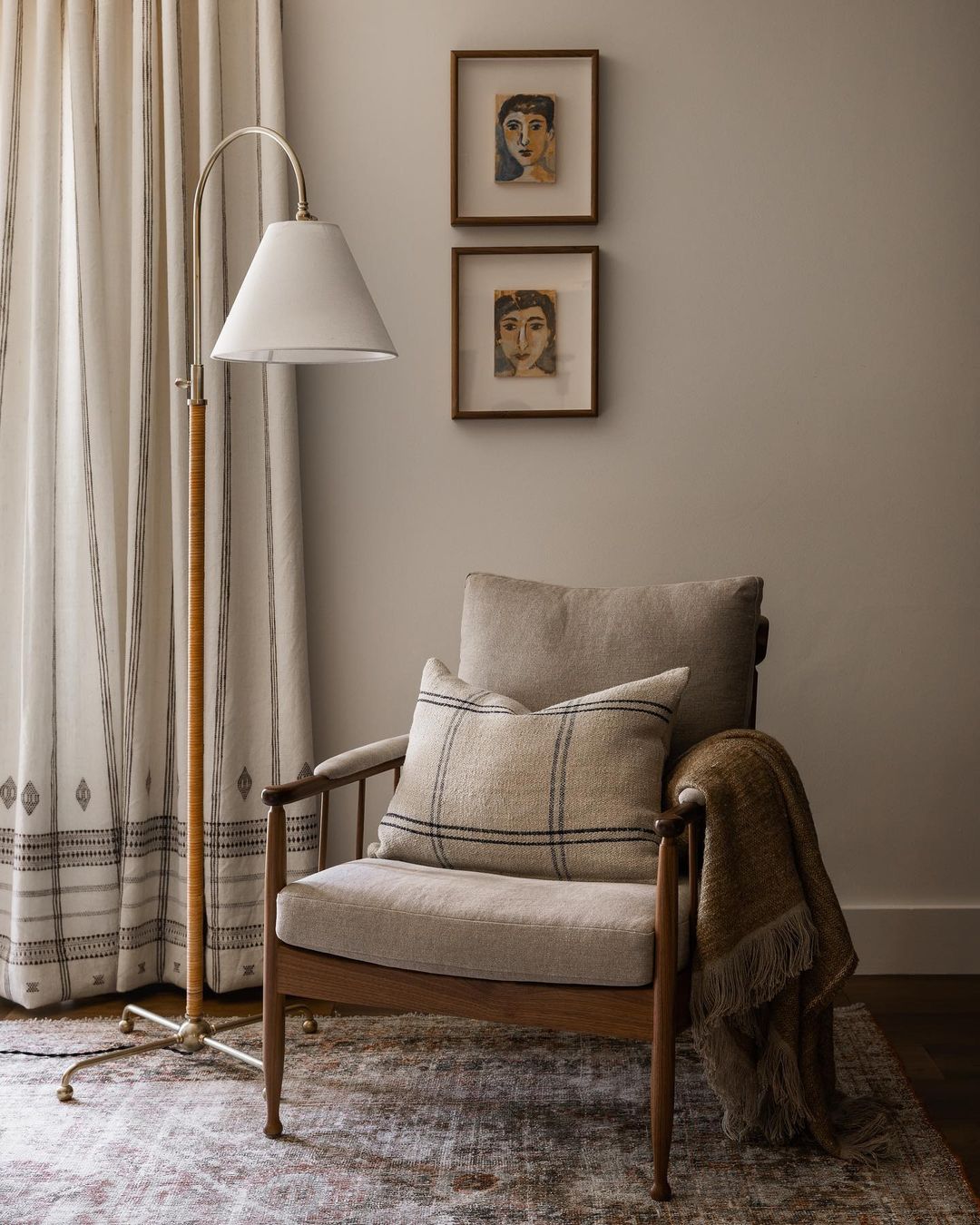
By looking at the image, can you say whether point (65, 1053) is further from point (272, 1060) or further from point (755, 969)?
point (755, 969)

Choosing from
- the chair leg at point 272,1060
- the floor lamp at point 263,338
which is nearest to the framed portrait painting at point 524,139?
the floor lamp at point 263,338

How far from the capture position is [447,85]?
9.55ft

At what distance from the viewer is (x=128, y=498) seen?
9.32 ft

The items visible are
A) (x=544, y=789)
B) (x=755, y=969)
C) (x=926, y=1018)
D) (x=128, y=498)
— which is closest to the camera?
(x=755, y=969)

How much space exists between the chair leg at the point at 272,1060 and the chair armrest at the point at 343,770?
35cm

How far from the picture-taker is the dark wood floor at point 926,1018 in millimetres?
2168

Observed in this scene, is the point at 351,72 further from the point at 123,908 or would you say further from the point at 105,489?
the point at 123,908

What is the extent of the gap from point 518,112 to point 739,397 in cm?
87

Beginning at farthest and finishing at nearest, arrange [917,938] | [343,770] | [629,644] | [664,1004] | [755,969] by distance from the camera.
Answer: [917,938]
[629,644]
[343,770]
[755,969]
[664,1004]

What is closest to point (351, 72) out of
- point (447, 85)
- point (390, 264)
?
point (447, 85)

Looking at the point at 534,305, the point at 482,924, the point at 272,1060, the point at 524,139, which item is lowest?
the point at 272,1060

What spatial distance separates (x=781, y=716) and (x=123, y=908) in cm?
165

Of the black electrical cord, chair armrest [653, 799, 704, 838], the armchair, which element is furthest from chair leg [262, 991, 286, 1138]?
chair armrest [653, 799, 704, 838]

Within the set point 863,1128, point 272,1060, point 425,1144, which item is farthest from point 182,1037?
point 863,1128
